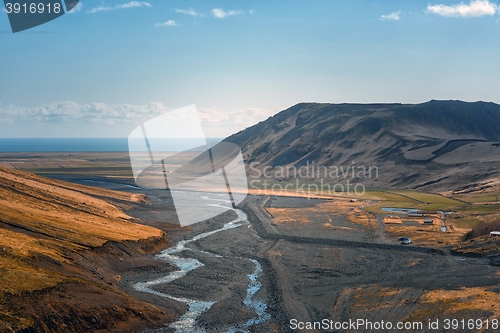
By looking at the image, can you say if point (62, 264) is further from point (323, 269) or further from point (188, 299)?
point (323, 269)

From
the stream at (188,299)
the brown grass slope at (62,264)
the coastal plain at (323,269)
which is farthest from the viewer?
the coastal plain at (323,269)

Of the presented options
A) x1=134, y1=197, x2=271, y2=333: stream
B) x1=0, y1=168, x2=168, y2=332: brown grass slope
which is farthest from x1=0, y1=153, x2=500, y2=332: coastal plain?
x1=134, y1=197, x2=271, y2=333: stream

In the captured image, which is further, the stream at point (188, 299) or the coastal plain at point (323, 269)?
the coastal plain at point (323, 269)

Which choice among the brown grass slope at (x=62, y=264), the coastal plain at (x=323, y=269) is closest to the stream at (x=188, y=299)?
the coastal plain at (x=323, y=269)

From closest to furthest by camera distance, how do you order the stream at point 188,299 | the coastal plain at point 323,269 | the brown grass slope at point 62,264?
the brown grass slope at point 62,264, the stream at point 188,299, the coastal plain at point 323,269

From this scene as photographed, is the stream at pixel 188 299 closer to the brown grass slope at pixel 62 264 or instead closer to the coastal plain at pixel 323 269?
the coastal plain at pixel 323 269

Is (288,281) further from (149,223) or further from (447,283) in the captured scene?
(149,223)

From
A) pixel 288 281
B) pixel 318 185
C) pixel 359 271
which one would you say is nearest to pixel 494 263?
pixel 359 271

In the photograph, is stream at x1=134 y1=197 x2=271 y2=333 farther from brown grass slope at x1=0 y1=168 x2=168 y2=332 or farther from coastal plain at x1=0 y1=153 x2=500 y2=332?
brown grass slope at x1=0 y1=168 x2=168 y2=332
